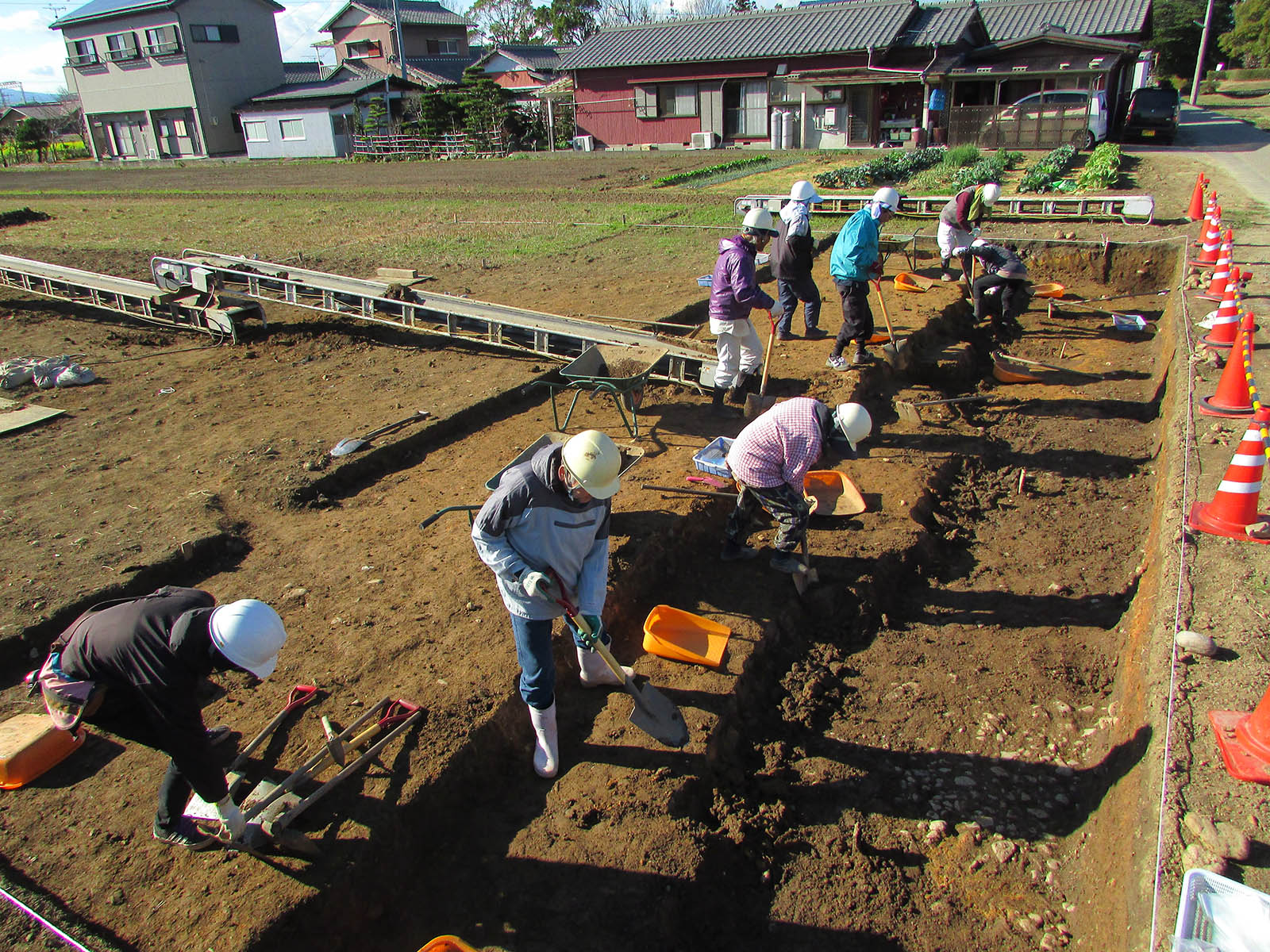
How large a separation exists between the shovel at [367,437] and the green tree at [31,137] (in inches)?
2120

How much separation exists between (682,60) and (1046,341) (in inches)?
1043

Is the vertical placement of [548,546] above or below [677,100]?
below

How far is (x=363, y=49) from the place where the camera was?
54344 millimetres

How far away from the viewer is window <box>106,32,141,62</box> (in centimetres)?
4284

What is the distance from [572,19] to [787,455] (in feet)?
218

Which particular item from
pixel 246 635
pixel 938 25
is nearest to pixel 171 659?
pixel 246 635

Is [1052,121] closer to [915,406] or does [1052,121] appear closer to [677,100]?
[677,100]

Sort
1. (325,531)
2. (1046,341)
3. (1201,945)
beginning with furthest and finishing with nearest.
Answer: (1046,341), (325,531), (1201,945)

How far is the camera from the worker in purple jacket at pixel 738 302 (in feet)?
22.5

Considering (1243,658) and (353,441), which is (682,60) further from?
(1243,658)

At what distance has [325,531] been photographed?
5.87 metres

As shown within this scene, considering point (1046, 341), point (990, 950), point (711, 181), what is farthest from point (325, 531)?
point (711, 181)

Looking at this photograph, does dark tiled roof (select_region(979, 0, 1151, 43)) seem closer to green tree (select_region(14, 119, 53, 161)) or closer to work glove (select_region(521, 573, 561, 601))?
work glove (select_region(521, 573, 561, 601))

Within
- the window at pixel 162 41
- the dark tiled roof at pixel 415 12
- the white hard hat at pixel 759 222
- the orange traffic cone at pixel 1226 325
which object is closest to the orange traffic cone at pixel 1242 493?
the orange traffic cone at pixel 1226 325
